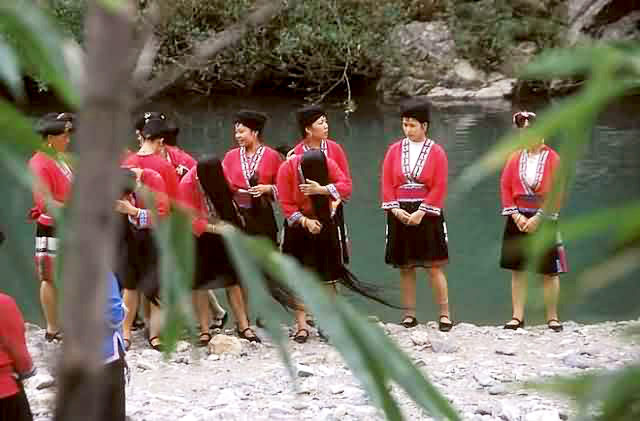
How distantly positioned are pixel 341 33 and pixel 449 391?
12199 mm

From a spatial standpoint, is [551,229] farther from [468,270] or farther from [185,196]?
[468,270]

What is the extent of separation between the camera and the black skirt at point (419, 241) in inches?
236

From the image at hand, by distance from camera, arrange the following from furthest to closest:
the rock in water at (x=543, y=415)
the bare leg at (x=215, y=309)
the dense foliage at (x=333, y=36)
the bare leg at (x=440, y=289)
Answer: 1. the dense foliage at (x=333, y=36)
2. the bare leg at (x=215, y=309)
3. the bare leg at (x=440, y=289)
4. the rock in water at (x=543, y=415)

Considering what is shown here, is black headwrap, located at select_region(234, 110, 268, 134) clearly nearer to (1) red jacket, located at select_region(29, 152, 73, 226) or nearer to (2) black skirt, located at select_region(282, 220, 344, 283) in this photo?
(2) black skirt, located at select_region(282, 220, 344, 283)

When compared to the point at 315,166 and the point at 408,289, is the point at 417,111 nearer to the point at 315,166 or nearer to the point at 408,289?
the point at 315,166

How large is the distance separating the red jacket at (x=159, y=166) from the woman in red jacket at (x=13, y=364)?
236cm

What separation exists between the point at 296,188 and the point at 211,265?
56 centimetres

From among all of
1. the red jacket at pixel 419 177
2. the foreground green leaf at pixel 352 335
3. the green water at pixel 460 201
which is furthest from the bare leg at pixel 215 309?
the foreground green leaf at pixel 352 335

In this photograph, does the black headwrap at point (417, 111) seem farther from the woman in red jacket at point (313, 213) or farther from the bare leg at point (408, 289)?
the bare leg at point (408, 289)

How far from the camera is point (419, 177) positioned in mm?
5867

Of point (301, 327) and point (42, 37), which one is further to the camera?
point (301, 327)

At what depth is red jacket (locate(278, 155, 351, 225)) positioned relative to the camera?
5.77 metres

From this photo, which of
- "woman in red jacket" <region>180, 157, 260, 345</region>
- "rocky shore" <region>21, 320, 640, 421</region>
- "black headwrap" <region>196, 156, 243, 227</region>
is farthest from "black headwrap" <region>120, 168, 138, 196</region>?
"black headwrap" <region>196, 156, 243, 227</region>

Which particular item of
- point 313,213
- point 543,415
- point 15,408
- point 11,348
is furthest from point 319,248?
point 11,348
